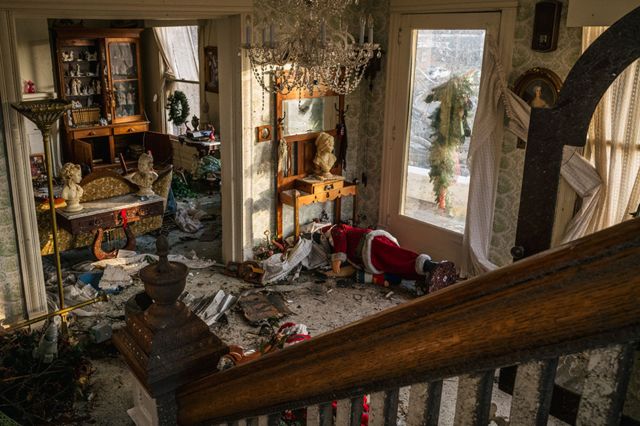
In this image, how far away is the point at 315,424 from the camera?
38.4 inches

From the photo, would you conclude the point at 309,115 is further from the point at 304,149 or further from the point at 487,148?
the point at 487,148

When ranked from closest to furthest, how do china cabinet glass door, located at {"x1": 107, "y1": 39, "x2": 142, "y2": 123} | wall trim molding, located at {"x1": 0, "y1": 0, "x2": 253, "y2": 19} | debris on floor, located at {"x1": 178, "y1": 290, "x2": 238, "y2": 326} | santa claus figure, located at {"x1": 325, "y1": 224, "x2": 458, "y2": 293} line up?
wall trim molding, located at {"x1": 0, "y1": 0, "x2": 253, "y2": 19} → debris on floor, located at {"x1": 178, "y1": 290, "x2": 238, "y2": 326} → santa claus figure, located at {"x1": 325, "y1": 224, "x2": 458, "y2": 293} → china cabinet glass door, located at {"x1": 107, "y1": 39, "x2": 142, "y2": 123}

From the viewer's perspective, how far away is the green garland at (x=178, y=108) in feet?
31.4

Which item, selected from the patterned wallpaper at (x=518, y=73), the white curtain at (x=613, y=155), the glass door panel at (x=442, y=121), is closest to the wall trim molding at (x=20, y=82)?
the glass door panel at (x=442, y=121)

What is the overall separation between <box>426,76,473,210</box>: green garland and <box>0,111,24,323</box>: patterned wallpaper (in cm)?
401

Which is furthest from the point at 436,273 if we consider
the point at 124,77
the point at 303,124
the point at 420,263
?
the point at 124,77

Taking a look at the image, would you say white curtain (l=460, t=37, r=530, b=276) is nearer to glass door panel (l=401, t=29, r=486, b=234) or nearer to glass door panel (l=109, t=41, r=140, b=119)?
glass door panel (l=401, t=29, r=486, b=234)

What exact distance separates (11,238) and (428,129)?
4.08 meters

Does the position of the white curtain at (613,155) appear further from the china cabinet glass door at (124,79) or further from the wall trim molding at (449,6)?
the china cabinet glass door at (124,79)

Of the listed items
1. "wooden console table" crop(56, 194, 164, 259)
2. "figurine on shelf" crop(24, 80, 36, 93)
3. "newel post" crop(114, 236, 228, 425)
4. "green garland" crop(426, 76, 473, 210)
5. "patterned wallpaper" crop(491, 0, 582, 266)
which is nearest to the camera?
"newel post" crop(114, 236, 228, 425)

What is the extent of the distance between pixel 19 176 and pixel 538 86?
4349 mm

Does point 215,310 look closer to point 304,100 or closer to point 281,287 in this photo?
point 281,287

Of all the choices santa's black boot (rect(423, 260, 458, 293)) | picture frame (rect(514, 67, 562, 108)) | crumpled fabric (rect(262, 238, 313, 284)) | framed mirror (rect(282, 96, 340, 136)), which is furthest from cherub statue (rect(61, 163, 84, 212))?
picture frame (rect(514, 67, 562, 108))

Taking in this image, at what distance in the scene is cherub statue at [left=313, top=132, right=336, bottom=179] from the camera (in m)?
6.20
